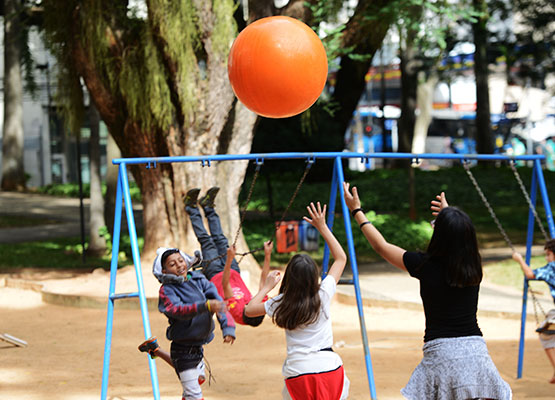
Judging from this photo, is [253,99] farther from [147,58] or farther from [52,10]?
[52,10]

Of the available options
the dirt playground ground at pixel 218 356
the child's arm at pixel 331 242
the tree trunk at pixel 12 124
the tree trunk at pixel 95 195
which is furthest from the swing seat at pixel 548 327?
the tree trunk at pixel 12 124

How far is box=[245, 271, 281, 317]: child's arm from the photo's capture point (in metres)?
4.88

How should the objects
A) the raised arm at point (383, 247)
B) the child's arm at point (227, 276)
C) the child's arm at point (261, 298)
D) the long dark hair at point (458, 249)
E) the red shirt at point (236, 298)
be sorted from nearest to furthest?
the long dark hair at point (458, 249) < the raised arm at point (383, 247) < the child's arm at point (261, 298) < the child's arm at point (227, 276) < the red shirt at point (236, 298)

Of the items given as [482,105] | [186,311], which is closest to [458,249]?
[186,311]

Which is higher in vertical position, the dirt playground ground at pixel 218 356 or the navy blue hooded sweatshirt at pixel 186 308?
the navy blue hooded sweatshirt at pixel 186 308

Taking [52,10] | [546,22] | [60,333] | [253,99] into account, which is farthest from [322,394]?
[546,22]

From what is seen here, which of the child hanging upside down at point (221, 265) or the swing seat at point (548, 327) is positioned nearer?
the child hanging upside down at point (221, 265)

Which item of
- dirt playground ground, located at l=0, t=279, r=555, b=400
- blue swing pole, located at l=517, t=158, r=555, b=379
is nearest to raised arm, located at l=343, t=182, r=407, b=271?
dirt playground ground, located at l=0, t=279, r=555, b=400

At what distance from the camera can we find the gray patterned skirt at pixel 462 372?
4031 millimetres

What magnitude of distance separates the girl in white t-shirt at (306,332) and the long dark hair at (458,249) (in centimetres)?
90

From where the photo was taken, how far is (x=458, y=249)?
401 centimetres

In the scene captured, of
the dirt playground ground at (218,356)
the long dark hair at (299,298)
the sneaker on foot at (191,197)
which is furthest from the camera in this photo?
the sneaker on foot at (191,197)

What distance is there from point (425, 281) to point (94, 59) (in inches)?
384

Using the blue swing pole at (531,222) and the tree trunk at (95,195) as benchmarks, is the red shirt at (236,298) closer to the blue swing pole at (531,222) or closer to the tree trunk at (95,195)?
the blue swing pole at (531,222)
